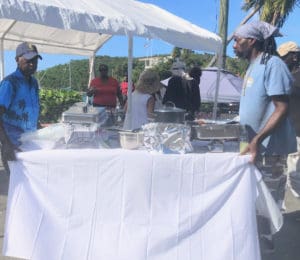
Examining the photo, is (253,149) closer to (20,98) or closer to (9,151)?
(9,151)

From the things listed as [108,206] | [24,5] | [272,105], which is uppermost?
[24,5]

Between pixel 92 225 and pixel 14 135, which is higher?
pixel 14 135

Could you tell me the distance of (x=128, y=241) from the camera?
122 inches

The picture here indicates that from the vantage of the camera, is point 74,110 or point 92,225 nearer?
point 92,225

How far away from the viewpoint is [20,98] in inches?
151

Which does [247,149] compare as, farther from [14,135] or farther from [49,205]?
[14,135]

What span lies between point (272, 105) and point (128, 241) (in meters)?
1.31

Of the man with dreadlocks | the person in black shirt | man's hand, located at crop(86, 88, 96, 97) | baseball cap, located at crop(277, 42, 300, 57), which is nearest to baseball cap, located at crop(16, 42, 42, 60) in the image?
the man with dreadlocks

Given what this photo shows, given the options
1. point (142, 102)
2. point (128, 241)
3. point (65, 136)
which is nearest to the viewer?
point (128, 241)

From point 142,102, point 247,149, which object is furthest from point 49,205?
point 142,102

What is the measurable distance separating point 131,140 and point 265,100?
941mm

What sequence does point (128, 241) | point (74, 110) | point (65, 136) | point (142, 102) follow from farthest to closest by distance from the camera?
1. point (142, 102)
2. point (74, 110)
3. point (65, 136)
4. point (128, 241)

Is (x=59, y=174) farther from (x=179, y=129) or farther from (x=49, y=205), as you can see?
(x=179, y=129)

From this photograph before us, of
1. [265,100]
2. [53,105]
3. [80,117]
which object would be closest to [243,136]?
[265,100]
